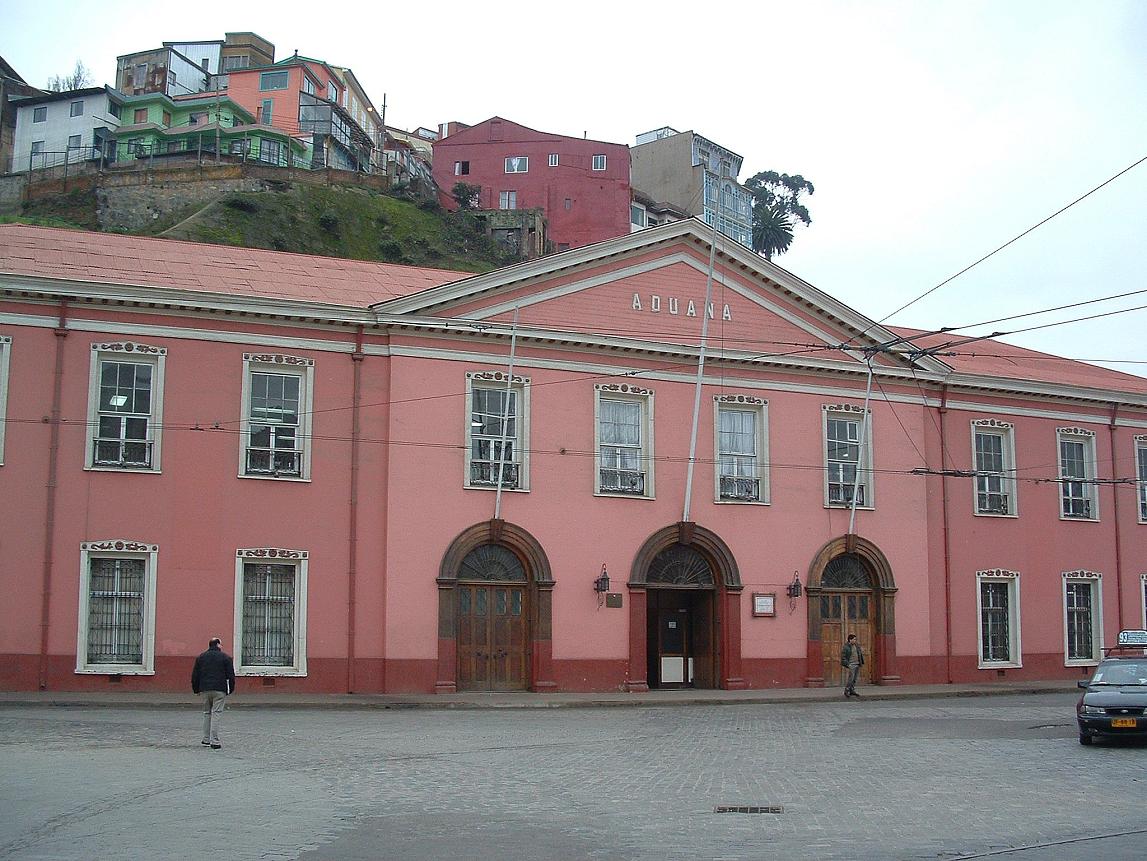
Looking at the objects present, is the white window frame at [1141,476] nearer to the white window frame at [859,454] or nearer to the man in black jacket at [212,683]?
the white window frame at [859,454]

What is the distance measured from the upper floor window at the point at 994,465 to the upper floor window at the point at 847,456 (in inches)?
141

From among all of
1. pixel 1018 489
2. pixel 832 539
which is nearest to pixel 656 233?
pixel 832 539

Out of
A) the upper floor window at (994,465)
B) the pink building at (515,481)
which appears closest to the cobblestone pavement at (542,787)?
the pink building at (515,481)

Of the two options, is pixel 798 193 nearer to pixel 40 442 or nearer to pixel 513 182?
pixel 513 182

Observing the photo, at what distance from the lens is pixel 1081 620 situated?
1395 inches

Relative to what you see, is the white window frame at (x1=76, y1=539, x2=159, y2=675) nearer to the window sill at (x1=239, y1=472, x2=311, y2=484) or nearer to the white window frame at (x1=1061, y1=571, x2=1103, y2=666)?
the window sill at (x1=239, y1=472, x2=311, y2=484)

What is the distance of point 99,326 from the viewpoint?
26.0m

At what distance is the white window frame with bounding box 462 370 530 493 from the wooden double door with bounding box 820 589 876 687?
8.27m

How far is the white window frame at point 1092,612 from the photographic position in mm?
34938

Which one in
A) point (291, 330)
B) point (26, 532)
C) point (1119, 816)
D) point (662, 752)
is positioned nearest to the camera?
point (1119, 816)

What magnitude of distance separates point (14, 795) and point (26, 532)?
12.7m

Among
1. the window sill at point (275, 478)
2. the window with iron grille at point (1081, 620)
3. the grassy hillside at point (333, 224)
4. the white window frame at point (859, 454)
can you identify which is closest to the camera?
the window sill at point (275, 478)

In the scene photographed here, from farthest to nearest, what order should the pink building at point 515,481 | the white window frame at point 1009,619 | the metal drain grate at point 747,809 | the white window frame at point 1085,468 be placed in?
the white window frame at point 1085,468 < the white window frame at point 1009,619 < the pink building at point 515,481 < the metal drain grate at point 747,809

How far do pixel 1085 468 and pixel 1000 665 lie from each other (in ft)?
20.5
